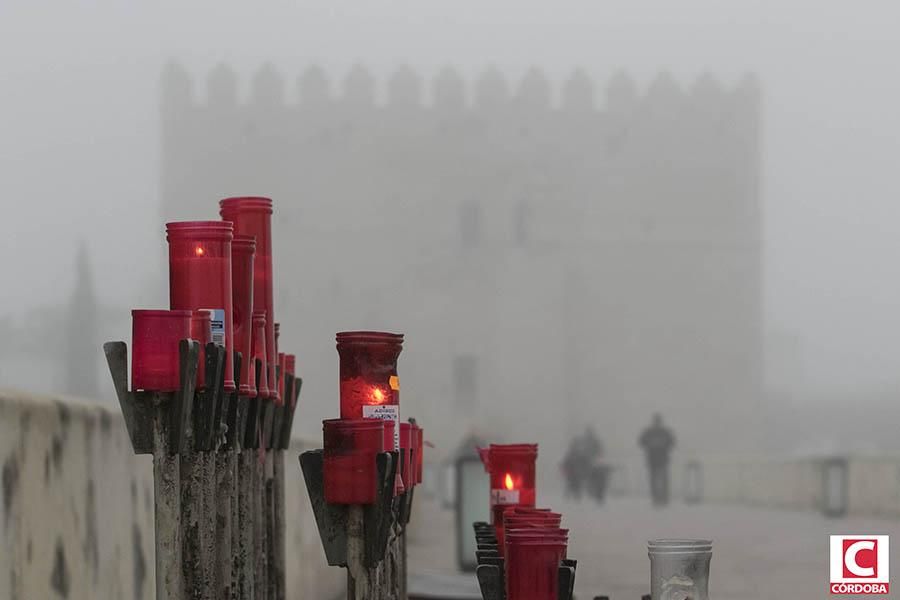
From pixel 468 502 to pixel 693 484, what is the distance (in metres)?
19.6

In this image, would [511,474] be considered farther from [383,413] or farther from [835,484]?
[835,484]

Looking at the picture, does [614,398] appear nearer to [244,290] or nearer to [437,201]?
[437,201]

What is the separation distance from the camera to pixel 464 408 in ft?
142

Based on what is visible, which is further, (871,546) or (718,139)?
(718,139)

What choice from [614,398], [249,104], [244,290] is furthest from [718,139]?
[244,290]

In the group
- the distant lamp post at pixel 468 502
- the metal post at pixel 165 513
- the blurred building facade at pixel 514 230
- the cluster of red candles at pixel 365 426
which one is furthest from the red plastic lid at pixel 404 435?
the blurred building facade at pixel 514 230

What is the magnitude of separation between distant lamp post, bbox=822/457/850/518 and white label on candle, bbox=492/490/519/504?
13.4 meters

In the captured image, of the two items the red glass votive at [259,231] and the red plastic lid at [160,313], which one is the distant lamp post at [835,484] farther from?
the red plastic lid at [160,313]

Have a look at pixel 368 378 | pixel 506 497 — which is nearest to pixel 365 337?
Result: pixel 368 378

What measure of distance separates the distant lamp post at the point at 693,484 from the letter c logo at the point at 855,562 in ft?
32.4

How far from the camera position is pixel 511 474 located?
5340 mm

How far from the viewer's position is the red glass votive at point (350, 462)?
341cm

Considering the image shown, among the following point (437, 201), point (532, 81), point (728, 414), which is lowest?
point (728, 414)

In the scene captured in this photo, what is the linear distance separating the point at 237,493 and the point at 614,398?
4009 cm
